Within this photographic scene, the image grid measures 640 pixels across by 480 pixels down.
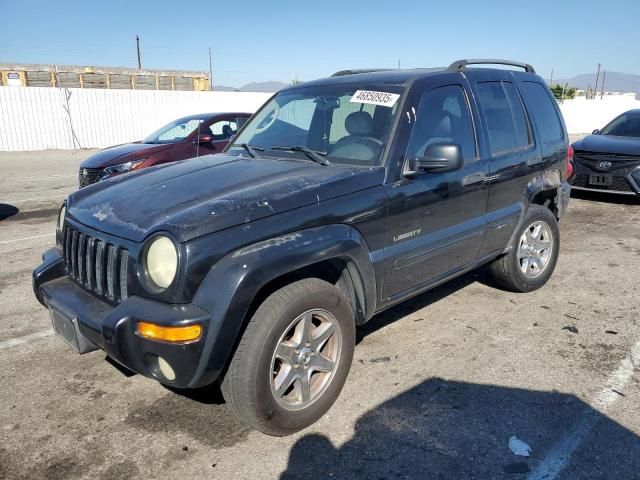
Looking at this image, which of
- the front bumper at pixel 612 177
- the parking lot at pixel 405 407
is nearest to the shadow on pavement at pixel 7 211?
the parking lot at pixel 405 407

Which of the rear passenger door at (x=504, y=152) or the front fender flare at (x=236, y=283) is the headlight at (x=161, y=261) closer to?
the front fender flare at (x=236, y=283)

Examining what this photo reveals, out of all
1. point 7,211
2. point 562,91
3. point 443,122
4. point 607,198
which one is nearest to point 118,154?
point 7,211

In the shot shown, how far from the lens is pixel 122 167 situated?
7637mm

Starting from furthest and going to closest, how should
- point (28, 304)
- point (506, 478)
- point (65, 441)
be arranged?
point (28, 304) < point (65, 441) < point (506, 478)

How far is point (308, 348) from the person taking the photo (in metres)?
2.75

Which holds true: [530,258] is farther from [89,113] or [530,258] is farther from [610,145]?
[89,113]

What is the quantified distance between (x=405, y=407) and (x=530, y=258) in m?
2.38

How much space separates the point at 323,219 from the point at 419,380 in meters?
1.27

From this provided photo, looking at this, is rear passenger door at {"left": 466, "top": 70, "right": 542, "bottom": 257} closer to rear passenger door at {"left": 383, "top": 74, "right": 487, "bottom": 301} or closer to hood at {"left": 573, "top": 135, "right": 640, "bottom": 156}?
rear passenger door at {"left": 383, "top": 74, "right": 487, "bottom": 301}

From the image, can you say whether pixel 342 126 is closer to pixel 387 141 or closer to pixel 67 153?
pixel 387 141

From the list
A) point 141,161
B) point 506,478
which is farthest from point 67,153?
point 506,478

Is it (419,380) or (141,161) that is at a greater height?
(141,161)

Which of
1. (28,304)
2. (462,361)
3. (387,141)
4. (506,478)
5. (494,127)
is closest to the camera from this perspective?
(506,478)

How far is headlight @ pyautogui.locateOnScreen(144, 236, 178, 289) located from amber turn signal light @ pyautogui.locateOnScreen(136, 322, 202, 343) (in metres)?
0.20
